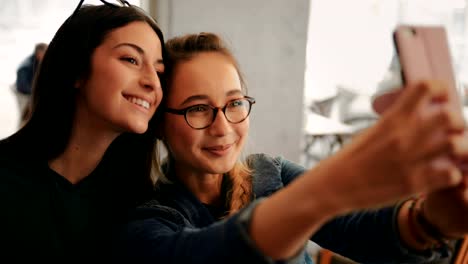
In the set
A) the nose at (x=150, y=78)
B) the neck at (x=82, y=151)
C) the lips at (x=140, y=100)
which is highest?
the nose at (x=150, y=78)

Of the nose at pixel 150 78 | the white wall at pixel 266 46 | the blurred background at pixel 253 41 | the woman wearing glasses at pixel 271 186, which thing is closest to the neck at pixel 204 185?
the woman wearing glasses at pixel 271 186

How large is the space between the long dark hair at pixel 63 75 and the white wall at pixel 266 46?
1.23m

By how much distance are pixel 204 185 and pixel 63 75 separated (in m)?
0.39

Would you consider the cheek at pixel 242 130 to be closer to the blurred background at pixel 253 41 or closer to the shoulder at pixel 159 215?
the shoulder at pixel 159 215

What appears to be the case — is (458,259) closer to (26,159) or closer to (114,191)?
(114,191)

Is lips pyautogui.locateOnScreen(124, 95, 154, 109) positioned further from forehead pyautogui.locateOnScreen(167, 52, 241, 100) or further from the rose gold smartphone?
the rose gold smartphone

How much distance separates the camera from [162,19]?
219 cm

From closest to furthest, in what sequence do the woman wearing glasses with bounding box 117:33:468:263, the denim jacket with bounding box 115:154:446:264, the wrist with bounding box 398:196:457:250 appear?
the woman wearing glasses with bounding box 117:33:468:263 < the denim jacket with bounding box 115:154:446:264 < the wrist with bounding box 398:196:457:250

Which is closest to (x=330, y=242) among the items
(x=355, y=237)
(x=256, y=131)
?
(x=355, y=237)

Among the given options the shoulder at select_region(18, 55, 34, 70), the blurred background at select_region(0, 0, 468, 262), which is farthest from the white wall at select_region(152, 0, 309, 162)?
the shoulder at select_region(18, 55, 34, 70)

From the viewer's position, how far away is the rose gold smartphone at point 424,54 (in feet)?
1.50

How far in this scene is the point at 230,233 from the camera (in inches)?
20.1

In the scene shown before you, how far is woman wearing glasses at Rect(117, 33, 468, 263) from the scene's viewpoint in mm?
370

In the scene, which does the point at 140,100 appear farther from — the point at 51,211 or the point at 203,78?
the point at 51,211
